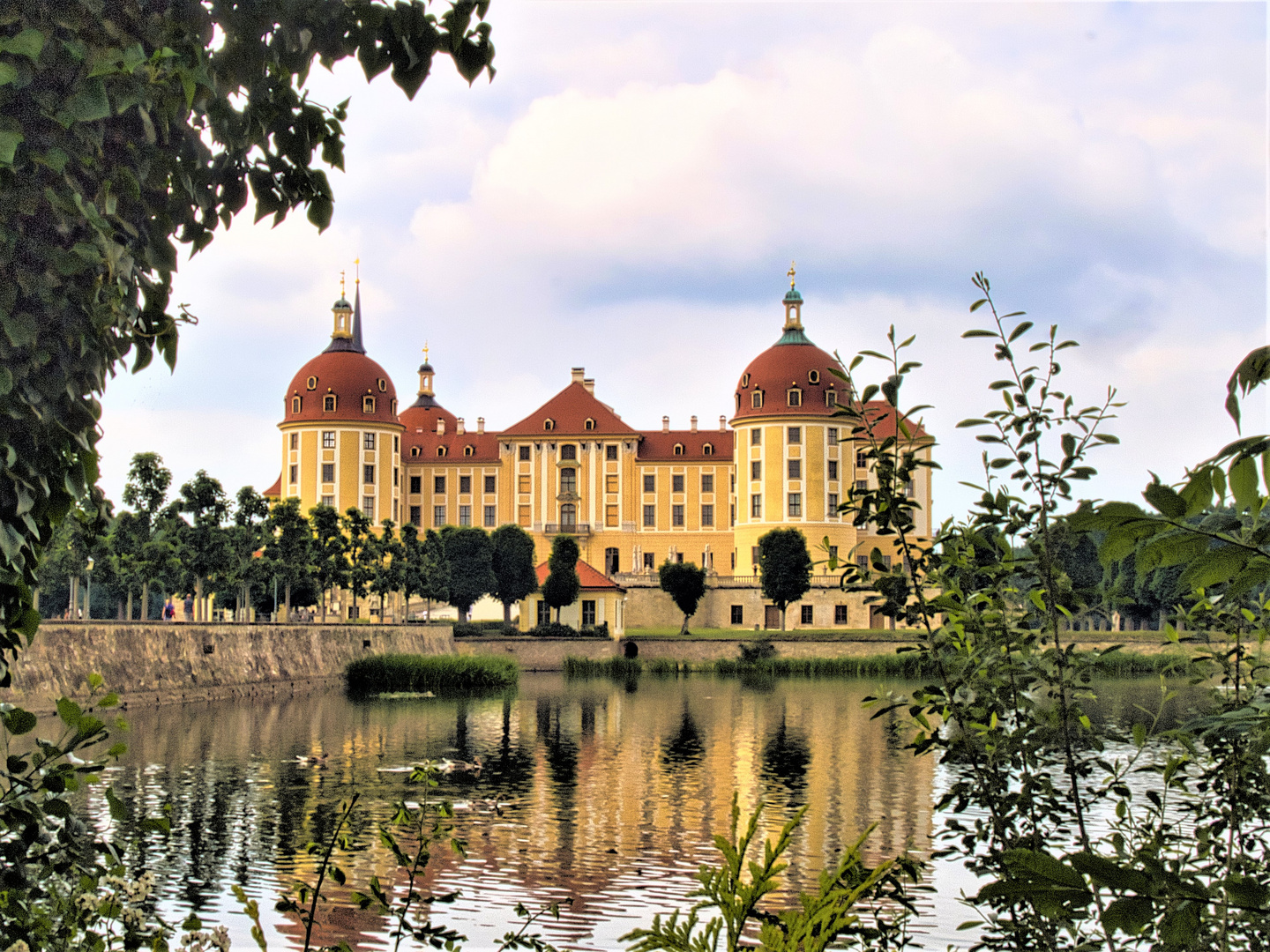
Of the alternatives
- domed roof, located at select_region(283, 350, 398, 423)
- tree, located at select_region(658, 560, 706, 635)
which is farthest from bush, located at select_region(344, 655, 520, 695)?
domed roof, located at select_region(283, 350, 398, 423)

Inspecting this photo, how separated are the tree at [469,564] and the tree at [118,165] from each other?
203ft

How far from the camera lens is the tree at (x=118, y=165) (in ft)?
8.66

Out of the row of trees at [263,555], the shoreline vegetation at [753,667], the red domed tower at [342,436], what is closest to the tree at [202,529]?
the row of trees at [263,555]

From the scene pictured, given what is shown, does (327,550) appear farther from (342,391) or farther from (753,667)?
(342,391)

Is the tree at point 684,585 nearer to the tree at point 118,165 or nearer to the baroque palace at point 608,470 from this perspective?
the baroque palace at point 608,470

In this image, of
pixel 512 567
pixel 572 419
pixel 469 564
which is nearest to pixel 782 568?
pixel 512 567

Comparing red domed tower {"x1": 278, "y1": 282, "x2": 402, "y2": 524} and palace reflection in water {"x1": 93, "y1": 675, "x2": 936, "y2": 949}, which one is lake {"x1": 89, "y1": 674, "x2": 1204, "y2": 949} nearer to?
palace reflection in water {"x1": 93, "y1": 675, "x2": 936, "y2": 949}

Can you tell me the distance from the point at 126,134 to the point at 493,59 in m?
0.89

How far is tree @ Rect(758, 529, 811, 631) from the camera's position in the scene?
6688 cm

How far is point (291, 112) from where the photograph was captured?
3.17 metres

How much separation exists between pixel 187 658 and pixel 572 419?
51.8 metres

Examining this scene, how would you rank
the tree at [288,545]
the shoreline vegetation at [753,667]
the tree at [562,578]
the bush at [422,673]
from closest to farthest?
the bush at [422,673], the tree at [288,545], the shoreline vegetation at [753,667], the tree at [562,578]

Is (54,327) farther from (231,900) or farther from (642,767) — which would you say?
(642,767)

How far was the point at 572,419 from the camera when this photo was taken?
Answer: 83000mm
